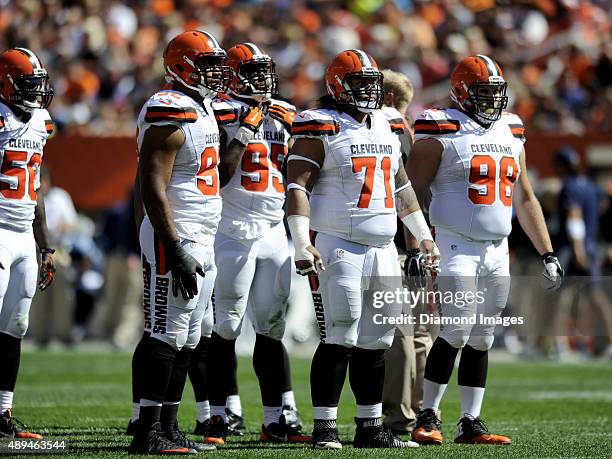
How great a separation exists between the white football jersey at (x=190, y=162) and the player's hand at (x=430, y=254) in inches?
43.2

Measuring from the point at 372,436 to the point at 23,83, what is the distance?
102 inches

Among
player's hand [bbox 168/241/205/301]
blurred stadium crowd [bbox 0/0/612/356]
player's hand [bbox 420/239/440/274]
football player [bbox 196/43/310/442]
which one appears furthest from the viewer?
blurred stadium crowd [bbox 0/0/612/356]

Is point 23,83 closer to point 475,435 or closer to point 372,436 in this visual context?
point 372,436

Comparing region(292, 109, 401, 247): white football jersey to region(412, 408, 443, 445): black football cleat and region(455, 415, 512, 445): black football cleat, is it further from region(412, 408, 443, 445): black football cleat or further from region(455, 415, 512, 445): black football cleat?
region(455, 415, 512, 445): black football cleat

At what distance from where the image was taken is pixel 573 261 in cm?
1290

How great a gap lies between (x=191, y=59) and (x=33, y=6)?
45.1 ft

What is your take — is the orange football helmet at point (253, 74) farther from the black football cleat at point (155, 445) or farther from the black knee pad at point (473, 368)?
the black football cleat at point (155, 445)

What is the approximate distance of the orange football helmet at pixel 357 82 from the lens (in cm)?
654

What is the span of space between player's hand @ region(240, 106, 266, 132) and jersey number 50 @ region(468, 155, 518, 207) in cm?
115

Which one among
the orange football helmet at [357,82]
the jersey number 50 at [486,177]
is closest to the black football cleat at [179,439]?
the orange football helmet at [357,82]

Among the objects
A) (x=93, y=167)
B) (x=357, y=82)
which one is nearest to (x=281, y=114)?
(x=357, y=82)

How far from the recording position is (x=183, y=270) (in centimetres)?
588

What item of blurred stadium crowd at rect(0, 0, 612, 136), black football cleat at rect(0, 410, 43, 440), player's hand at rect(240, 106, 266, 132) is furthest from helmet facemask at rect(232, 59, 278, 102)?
blurred stadium crowd at rect(0, 0, 612, 136)

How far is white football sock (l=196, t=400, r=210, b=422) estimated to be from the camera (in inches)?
280
